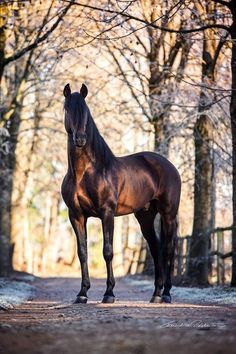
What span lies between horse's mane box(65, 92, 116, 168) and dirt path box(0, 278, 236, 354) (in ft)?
9.48

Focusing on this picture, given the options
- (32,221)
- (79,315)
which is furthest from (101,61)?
(32,221)

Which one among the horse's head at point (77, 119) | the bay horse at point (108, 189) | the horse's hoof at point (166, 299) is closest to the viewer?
the horse's head at point (77, 119)

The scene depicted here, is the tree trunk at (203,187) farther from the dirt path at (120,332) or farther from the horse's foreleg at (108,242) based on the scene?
the dirt path at (120,332)

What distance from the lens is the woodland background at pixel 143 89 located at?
50.9ft

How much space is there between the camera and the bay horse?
10.7 metres

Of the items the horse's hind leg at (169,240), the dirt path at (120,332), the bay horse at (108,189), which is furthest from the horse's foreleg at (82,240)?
the dirt path at (120,332)

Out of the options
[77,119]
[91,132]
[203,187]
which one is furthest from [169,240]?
[203,187]

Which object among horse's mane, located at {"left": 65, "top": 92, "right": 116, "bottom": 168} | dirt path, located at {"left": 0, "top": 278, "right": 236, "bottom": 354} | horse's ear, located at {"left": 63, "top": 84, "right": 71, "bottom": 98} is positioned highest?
horse's ear, located at {"left": 63, "top": 84, "right": 71, "bottom": 98}

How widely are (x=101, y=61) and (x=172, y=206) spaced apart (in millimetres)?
18147

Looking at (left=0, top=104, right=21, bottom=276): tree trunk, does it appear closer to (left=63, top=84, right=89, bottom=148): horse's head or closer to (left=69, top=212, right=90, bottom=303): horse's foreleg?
(left=69, top=212, right=90, bottom=303): horse's foreleg

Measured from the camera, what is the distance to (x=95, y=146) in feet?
35.9

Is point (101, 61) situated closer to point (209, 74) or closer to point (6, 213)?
point (6, 213)

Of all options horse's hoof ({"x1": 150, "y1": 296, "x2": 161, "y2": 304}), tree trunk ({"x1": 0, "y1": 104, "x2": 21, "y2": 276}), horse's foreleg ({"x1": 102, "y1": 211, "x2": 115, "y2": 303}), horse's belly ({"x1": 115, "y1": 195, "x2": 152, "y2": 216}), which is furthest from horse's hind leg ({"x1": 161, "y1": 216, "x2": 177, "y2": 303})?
tree trunk ({"x1": 0, "y1": 104, "x2": 21, "y2": 276})

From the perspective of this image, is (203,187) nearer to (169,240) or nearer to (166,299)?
(169,240)
